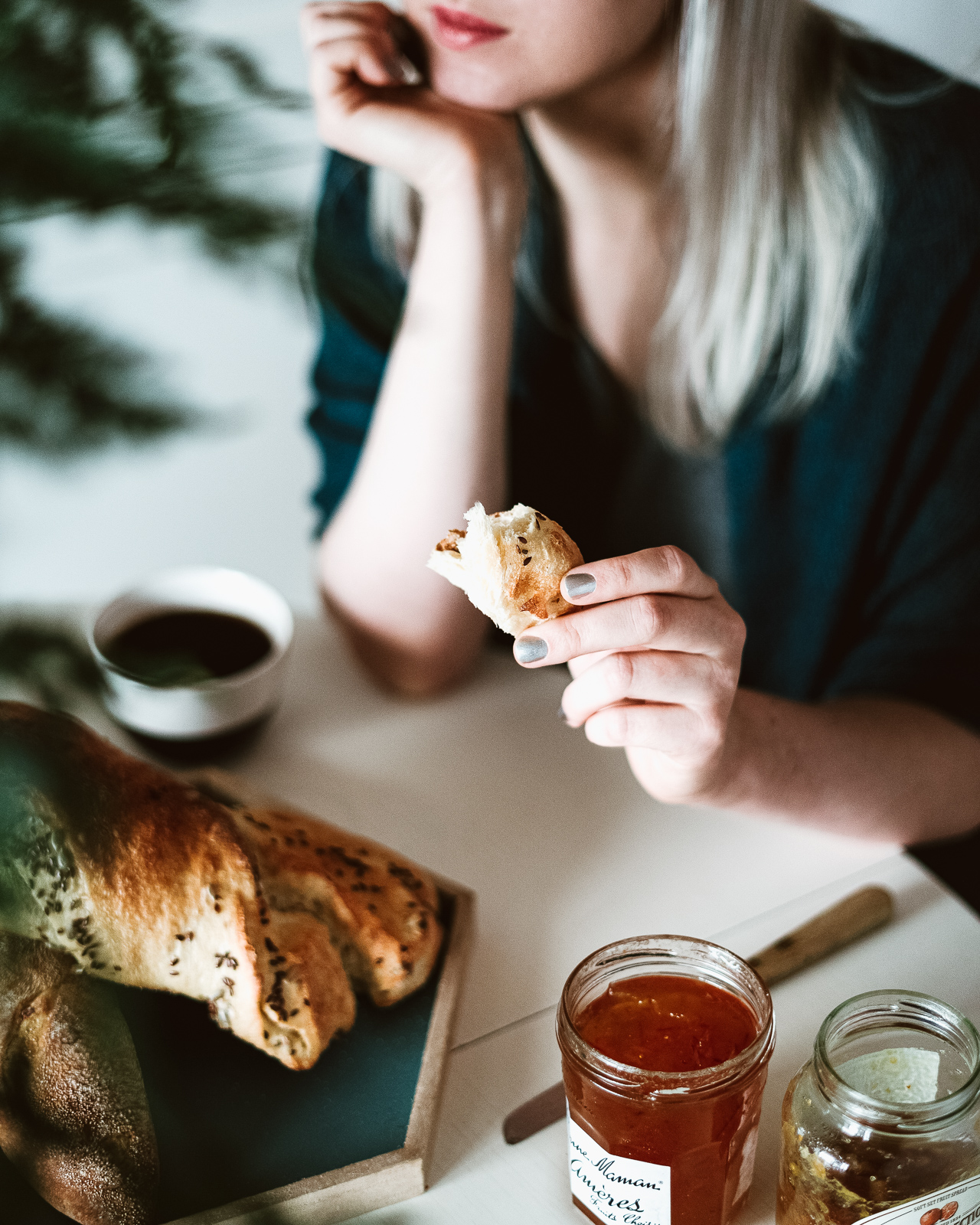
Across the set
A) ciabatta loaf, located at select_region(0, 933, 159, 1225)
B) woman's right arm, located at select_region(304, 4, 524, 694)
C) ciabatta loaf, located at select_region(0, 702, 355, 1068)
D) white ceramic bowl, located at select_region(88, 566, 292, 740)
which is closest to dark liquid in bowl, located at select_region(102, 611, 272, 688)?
white ceramic bowl, located at select_region(88, 566, 292, 740)

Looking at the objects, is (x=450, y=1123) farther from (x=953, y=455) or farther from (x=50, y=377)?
(x=953, y=455)

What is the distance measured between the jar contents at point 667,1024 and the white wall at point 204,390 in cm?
39

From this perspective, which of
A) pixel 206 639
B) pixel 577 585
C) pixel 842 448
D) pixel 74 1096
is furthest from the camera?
pixel 842 448

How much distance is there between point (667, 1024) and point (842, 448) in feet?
2.82

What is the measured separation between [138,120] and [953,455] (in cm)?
114

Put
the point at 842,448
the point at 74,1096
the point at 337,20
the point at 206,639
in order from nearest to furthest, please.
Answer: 1. the point at 74,1096
2. the point at 206,639
3. the point at 337,20
4. the point at 842,448

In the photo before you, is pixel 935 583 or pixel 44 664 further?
pixel 935 583

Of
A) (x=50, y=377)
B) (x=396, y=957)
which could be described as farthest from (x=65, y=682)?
(x=396, y=957)

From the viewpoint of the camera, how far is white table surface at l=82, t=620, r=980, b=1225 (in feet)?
2.20

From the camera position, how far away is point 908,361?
1220 millimetres

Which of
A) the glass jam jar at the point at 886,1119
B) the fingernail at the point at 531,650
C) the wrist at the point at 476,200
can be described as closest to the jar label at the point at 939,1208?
the glass jam jar at the point at 886,1119

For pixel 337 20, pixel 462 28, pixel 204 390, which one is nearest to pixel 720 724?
pixel 204 390

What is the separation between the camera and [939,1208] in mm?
520

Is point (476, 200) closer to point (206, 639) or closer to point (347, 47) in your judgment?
point (347, 47)
